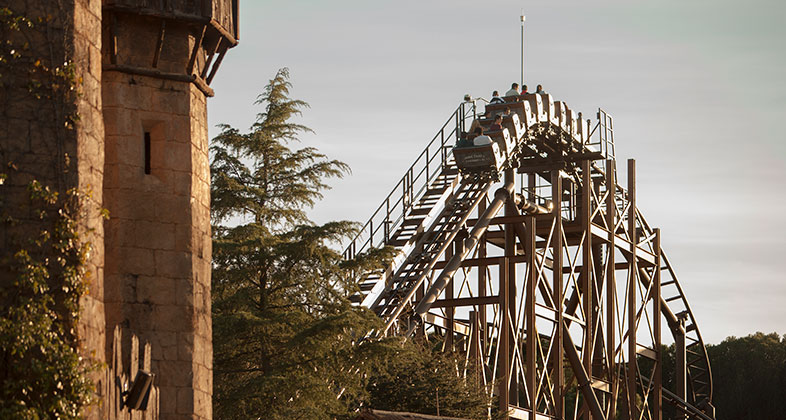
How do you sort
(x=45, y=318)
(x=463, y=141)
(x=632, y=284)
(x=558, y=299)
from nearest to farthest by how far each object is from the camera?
(x=45, y=318)
(x=463, y=141)
(x=558, y=299)
(x=632, y=284)

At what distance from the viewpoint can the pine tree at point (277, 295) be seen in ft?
78.1

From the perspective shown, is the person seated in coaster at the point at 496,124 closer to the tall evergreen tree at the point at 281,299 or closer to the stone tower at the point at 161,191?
the tall evergreen tree at the point at 281,299

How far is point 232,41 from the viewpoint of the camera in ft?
67.3

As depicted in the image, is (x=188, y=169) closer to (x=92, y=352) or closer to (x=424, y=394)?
(x=92, y=352)

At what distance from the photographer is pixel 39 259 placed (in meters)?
15.8

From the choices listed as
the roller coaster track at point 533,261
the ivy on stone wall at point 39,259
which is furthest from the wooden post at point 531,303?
the ivy on stone wall at point 39,259

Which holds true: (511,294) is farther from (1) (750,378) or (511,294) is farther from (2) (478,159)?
(1) (750,378)

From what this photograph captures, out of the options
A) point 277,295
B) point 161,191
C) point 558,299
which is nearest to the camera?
point 161,191

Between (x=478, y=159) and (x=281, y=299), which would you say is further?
(x=478, y=159)

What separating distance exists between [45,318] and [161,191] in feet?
12.1

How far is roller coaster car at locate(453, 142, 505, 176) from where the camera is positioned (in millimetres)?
33500

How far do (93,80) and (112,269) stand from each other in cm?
262

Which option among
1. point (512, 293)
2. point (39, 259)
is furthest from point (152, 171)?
A: point (512, 293)

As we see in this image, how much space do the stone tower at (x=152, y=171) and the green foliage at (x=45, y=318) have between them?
533 millimetres
